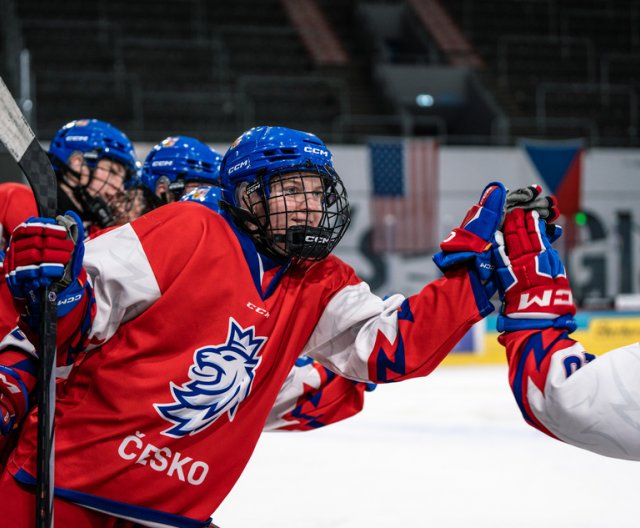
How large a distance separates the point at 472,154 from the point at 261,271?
343 inches

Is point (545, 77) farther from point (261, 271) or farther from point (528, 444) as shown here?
point (261, 271)

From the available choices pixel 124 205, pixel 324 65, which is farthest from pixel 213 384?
pixel 324 65

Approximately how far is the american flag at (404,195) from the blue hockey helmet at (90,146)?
22.5ft

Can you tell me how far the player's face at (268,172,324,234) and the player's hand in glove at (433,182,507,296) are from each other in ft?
0.85

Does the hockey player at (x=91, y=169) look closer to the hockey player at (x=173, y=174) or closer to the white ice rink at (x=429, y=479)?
the hockey player at (x=173, y=174)

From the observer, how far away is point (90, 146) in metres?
2.64

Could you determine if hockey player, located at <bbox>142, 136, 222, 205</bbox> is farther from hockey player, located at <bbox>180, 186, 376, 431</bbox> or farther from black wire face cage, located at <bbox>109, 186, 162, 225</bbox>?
hockey player, located at <bbox>180, 186, 376, 431</bbox>

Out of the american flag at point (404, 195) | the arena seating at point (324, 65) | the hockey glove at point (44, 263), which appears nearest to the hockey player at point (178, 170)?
the hockey glove at point (44, 263)

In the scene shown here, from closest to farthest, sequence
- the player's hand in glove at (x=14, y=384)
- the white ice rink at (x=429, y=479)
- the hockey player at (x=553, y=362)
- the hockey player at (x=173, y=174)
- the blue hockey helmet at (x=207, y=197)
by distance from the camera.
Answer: the hockey player at (x=553, y=362)
the player's hand in glove at (x=14, y=384)
the blue hockey helmet at (x=207, y=197)
the white ice rink at (x=429, y=479)
the hockey player at (x=173, y=174)

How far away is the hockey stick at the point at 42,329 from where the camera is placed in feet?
4.63

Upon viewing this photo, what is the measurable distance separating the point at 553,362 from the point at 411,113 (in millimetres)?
11328

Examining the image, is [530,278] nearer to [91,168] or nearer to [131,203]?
[131,203]

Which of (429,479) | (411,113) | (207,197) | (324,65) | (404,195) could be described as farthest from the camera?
(411,113)

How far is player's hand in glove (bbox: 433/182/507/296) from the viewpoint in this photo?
157 cm
